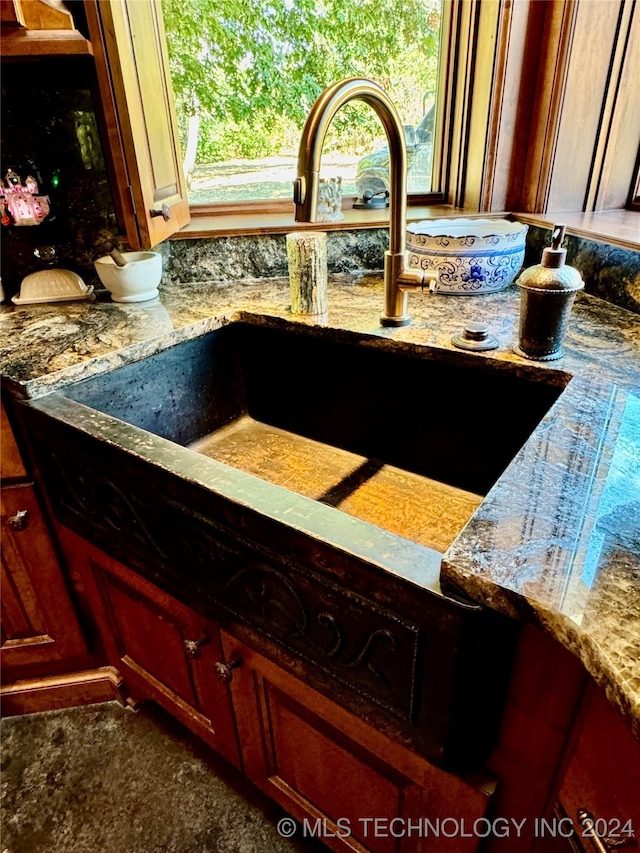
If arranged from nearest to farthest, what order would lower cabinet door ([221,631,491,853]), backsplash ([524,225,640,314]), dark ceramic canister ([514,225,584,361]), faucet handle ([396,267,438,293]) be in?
lower cabinet door ([221,631,491,853]) → dark ceramic canister ([514,225,584,361]) → faucet handle ([396,267,438,293]) → backsplash ([524,225,640,314])

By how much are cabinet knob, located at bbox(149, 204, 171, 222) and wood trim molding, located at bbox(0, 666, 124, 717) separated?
1054 mm

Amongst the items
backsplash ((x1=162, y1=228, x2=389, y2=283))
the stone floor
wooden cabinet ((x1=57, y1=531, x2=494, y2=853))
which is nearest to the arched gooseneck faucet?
backsplash ((x1=162, y1=228, x2=389, y2=283))

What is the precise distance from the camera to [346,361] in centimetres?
107

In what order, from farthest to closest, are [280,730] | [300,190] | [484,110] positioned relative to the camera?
[484,110] < [280,730] < [300,190]

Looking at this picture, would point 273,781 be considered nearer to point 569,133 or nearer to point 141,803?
point 141,803

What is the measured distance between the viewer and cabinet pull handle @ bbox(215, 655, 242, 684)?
0.81m

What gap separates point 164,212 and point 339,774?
1058mm

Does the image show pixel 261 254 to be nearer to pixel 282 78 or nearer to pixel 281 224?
pixel 281 224

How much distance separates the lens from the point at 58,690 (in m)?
1.29

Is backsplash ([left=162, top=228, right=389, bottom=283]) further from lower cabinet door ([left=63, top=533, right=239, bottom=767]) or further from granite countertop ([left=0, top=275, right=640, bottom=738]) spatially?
lower cabinet door ([left=63, top=533, right=239, bottom=767])

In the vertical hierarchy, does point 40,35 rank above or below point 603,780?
above

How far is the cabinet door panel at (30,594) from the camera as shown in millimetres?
1029

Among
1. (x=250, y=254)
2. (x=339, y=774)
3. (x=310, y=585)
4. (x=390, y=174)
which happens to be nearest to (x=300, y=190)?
(x=390, y=174)

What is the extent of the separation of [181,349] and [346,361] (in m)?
0.34
